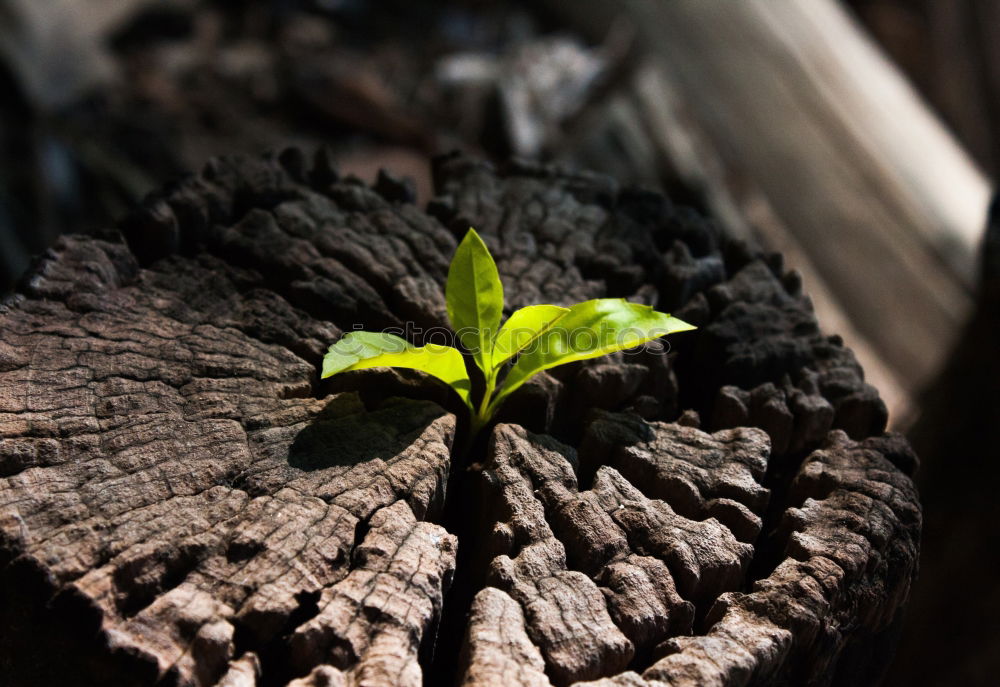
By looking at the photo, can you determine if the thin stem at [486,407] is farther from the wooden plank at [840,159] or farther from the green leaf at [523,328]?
the wooden plank at [840,159]

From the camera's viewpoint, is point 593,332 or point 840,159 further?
point 840,159

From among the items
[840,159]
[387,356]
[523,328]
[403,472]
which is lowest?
[403,472]

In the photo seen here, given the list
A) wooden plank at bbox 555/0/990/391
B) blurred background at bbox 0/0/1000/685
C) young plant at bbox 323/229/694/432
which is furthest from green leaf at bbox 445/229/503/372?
wooden plank at bbox 555/0/990/391

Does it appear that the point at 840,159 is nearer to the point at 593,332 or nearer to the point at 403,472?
the point at 593,332

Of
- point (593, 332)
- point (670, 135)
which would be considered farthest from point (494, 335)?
point (670, 135)

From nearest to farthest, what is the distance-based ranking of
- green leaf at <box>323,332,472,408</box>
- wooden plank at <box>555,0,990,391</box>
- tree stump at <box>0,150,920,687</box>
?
tree stump at <box>0,150,920,687</box> → green leaf at <box>323,332,472,408</box> → wooden plank at <box>555,0,990,391</box>

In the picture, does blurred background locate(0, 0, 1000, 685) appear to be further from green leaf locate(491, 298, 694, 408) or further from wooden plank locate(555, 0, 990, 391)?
green leaf locate(491, 298, 694, 408)

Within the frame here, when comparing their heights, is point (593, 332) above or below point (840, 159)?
below

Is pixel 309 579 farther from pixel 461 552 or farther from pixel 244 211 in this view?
pixel 244 211
